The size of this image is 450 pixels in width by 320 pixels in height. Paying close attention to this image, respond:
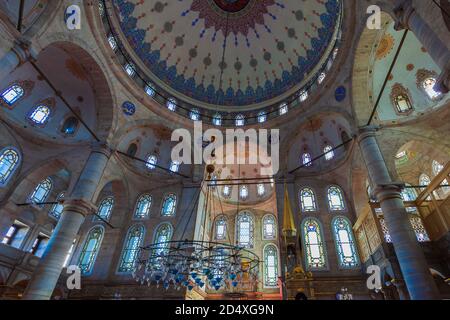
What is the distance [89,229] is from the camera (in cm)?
1616

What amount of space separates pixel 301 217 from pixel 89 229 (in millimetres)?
13085

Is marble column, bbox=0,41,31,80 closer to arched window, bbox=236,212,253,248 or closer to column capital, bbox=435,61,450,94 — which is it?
column capital, bbox=435,61,450,94

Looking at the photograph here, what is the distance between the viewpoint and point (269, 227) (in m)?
19.6

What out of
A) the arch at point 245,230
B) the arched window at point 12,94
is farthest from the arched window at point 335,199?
the arched window at point 12,94

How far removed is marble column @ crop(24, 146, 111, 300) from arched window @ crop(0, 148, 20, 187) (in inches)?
193

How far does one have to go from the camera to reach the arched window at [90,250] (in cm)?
1482

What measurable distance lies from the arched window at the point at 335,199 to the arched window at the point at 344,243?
73 centimetres

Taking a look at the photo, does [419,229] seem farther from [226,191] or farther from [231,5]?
[231,5]

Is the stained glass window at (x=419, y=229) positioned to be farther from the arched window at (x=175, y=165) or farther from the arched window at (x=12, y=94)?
the arched window at (x=12, y=94)

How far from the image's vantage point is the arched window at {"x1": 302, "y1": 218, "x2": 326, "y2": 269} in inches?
522
